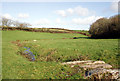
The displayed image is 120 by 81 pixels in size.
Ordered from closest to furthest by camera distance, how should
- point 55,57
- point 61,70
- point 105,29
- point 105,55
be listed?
point 61,70, point 105,55, point 55,57, point 105,29

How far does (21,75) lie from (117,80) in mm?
7998

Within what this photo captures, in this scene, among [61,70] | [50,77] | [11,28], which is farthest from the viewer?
[11,28]

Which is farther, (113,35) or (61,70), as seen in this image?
(113,35)

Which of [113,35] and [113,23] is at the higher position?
[113,23]

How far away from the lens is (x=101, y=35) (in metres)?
47.7

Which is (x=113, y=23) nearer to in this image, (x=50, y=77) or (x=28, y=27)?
(x=50, y=77)

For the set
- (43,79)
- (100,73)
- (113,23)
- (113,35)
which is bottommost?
(43,79)

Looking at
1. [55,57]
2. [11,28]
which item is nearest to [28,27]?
[11,28]

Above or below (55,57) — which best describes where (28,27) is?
above

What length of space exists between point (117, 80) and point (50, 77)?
5.39 meters

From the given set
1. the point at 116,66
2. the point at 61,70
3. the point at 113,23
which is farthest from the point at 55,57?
the point at 113,23

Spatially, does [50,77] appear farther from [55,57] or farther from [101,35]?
[101,35]

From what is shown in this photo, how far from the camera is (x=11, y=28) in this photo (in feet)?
243

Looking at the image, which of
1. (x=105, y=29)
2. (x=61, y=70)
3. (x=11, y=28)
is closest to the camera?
(x=61, y=70)
